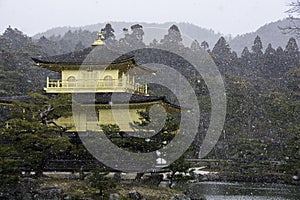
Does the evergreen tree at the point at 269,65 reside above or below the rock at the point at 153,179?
above

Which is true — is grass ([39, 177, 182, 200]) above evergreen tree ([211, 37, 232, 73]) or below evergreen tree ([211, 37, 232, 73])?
below

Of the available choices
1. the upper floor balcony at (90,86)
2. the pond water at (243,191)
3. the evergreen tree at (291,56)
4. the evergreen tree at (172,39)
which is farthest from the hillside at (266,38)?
the upper floor balcony at (90,86)

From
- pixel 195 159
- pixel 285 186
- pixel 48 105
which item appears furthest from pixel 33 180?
pixel 195 159

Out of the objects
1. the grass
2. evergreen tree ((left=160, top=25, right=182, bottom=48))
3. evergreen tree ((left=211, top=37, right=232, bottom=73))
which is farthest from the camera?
evergreen tree ((left=160, top=25, right=182, bottom=48))

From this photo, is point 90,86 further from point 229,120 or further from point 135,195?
point 229,120

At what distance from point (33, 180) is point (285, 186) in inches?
479

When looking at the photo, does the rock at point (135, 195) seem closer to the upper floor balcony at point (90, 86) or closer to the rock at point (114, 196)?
the rock at point (114, 196)

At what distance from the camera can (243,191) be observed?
18.9 metres

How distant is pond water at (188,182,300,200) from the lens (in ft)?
55.8

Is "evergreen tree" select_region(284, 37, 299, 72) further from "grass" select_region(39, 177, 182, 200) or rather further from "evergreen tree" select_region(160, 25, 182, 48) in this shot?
"grass" select_region(39, 177, 182, 200)

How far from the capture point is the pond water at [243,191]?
17.0 meters

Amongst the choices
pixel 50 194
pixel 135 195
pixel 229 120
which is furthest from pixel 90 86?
pixel 229 120

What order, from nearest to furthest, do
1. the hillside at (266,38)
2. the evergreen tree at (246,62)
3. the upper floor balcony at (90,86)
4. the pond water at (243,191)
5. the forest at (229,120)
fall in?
the forest at (229,120)
the upper floor balcony at (90,86)
the pond water at (243,191)
the evergreen tree at (246,62)
the hillside at (266,38)

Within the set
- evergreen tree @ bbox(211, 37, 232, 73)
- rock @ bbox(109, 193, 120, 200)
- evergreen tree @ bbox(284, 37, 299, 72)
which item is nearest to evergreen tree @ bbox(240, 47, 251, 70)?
evergreen tree @ bbox(211, 37, 232, 73)
